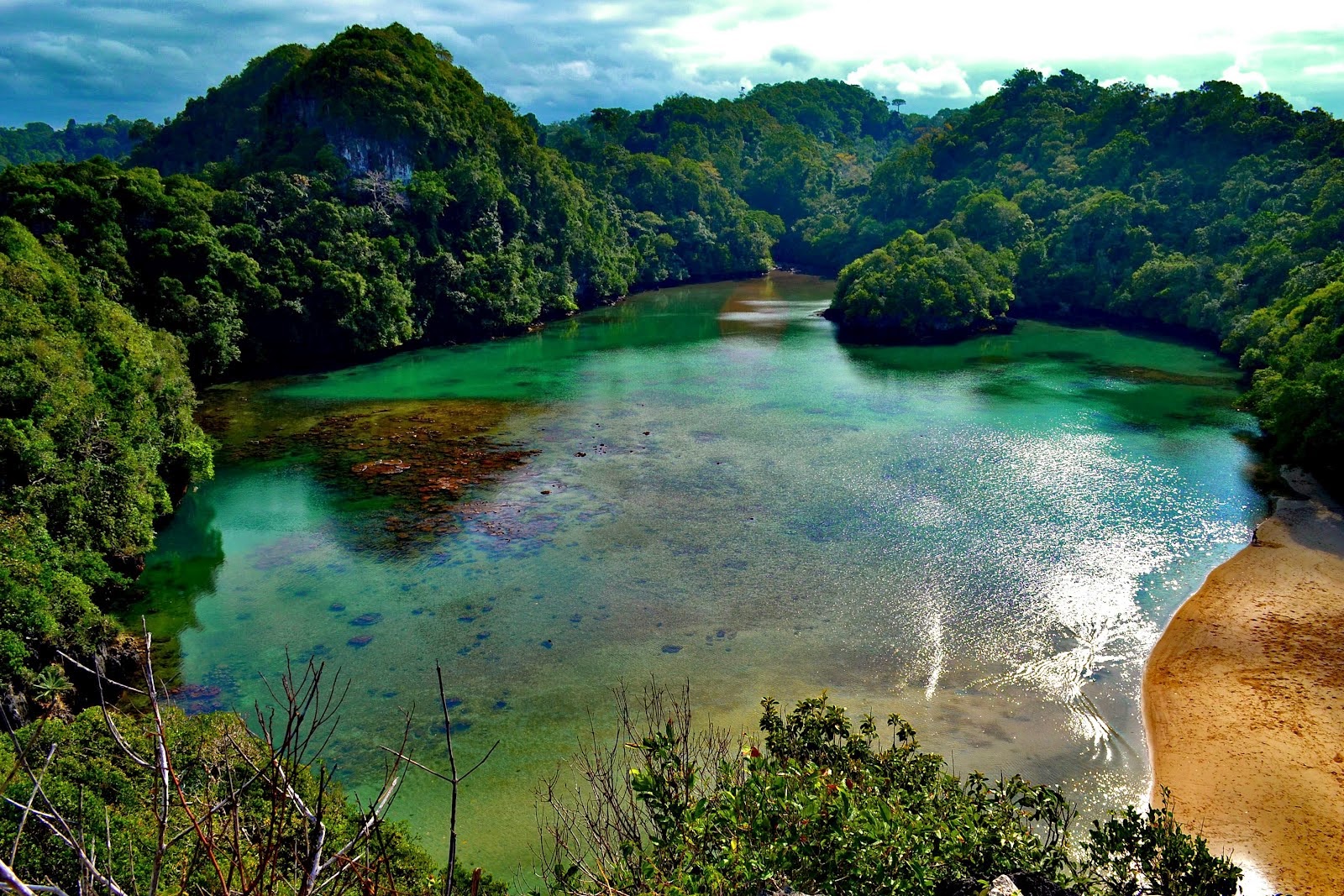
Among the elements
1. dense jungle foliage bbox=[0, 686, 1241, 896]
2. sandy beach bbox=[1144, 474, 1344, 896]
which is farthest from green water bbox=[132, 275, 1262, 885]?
dense jungle foliage bbox=[0, 686, 1241, 896]

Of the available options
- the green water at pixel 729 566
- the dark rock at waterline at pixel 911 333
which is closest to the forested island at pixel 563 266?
the dark rock at waterline at pixel 911 333

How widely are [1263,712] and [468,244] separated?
52554 millimetres

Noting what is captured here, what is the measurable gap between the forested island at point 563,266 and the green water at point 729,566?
2.36m

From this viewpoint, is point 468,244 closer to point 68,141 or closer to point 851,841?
point 851,841

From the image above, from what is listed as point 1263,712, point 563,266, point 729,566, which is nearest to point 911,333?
point 563,266

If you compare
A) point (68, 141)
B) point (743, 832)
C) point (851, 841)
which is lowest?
point (743, 832)

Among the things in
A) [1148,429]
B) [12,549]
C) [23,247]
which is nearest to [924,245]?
[1148,429]

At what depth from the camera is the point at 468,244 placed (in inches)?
2276

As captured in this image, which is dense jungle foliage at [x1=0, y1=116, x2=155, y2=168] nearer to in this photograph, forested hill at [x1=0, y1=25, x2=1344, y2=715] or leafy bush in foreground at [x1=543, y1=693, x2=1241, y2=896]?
forested hill at [x1=0, y1=25, x2=1344, y2=715]

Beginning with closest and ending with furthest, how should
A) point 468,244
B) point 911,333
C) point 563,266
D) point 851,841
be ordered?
point 851,841, point 911,333, point 468,244, point 563,266

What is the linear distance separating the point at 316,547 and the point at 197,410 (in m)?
17.4

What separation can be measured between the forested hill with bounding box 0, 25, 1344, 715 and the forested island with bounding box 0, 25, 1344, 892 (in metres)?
0.16

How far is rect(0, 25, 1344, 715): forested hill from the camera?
20.3 m

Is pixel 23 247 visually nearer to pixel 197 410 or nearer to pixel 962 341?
pixel 197 410
